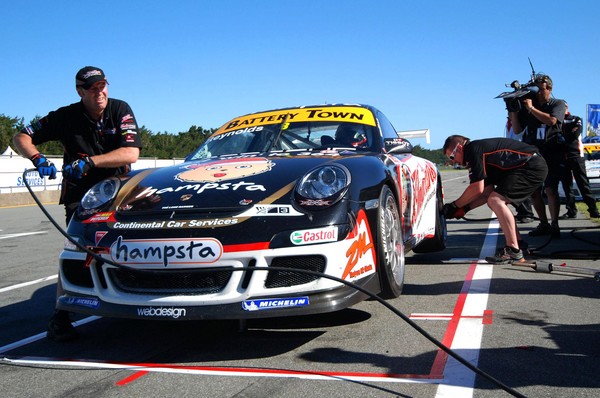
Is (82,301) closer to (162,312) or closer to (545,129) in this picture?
(162,312)

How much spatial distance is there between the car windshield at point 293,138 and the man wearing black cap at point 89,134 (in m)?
0.85

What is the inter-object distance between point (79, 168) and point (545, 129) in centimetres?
577

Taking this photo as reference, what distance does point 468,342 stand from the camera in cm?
321

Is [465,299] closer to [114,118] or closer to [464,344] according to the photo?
[464,344]

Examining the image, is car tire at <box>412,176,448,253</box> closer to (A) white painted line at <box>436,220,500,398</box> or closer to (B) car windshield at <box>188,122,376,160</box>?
(A) white painted line at <box>436,220,500,398</box>

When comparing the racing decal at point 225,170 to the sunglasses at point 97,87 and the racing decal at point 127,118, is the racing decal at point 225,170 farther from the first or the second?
the sunglasses at point 97,87

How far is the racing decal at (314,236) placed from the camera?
124 inches

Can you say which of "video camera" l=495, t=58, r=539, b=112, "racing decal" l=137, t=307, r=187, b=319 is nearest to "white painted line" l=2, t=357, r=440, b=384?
"racing decal" l=137, t=307, r=187, b=319

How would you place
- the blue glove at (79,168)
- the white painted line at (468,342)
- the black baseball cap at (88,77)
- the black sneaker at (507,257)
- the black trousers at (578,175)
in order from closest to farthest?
the white painted line at (468,342)
the blue glove at (79,168)
the black baseball cap at (88,77)
the black sneaker at (507,257)
the black trousers at (578,175)

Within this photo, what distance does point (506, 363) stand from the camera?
9.39ft

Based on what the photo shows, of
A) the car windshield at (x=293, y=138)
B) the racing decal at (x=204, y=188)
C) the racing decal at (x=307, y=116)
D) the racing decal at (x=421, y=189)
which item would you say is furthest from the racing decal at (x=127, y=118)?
the racing decal at (x=421, y=189)

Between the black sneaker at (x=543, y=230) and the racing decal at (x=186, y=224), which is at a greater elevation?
the racing decal at (x=186, y=224)

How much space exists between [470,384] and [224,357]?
1.22 m

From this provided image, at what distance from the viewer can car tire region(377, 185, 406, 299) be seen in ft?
11.9
